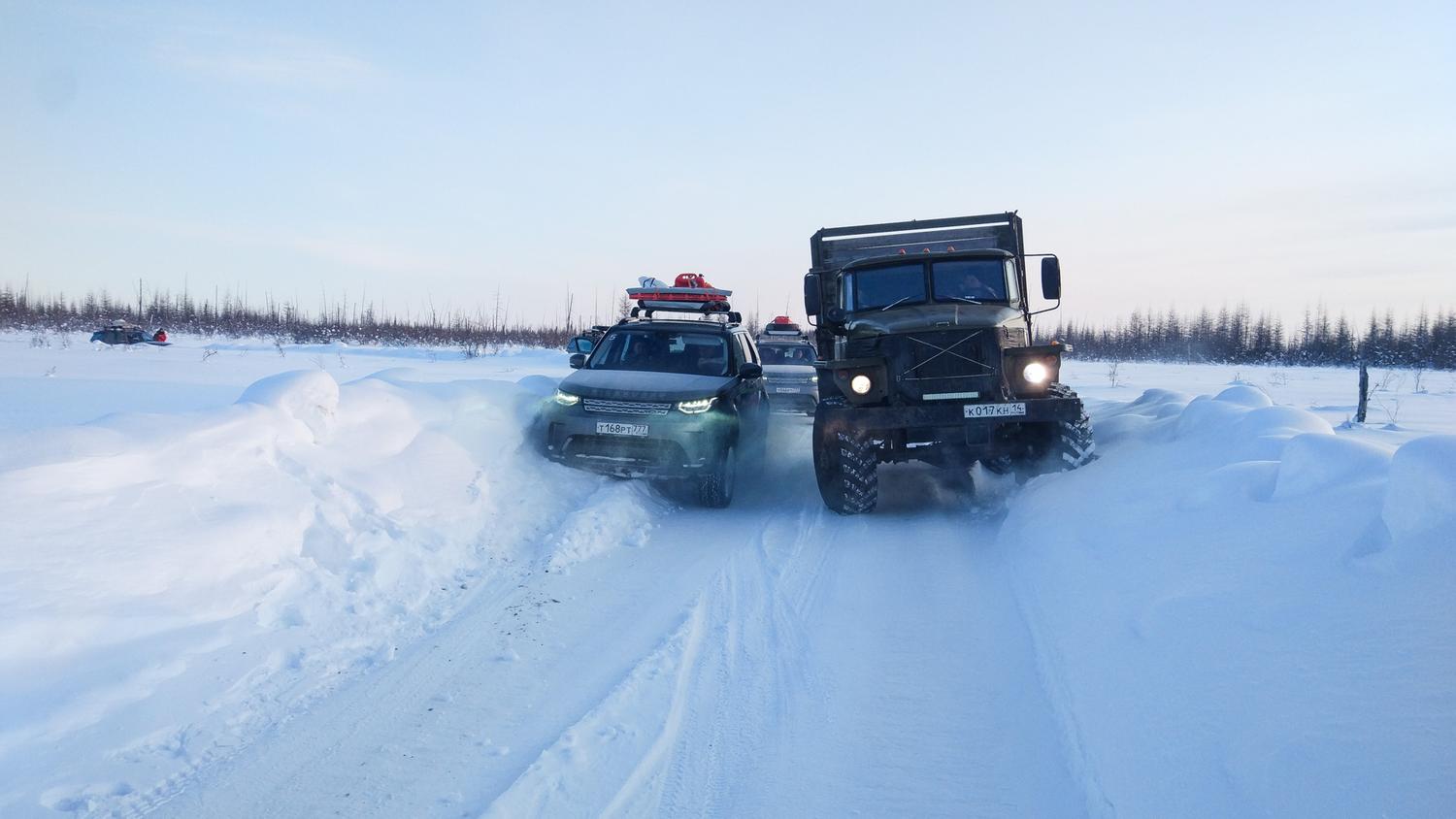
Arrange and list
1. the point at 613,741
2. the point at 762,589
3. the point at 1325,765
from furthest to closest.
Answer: the point at 762,589, the point at 613,741, the point at 1325,765

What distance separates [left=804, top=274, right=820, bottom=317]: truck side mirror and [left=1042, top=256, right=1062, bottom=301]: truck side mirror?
2.39 metres

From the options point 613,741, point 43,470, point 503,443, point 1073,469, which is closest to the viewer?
point 613,741

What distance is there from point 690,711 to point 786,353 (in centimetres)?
1166

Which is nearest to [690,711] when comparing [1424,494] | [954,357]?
[1424,494]

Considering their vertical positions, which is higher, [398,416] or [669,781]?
[398,416]

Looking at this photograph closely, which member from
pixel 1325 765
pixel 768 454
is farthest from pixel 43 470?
pixel 768 454

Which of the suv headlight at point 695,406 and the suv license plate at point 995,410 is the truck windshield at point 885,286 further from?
the suv headlight at point 695,406

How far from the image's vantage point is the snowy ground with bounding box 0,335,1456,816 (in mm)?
2844

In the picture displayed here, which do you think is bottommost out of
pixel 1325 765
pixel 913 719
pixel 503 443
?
pixel 913 719

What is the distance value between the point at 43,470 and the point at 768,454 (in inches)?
328

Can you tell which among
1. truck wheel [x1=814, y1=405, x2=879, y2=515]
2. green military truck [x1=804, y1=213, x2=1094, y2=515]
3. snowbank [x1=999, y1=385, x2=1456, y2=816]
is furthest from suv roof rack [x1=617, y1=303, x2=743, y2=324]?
snowbank [x1=999, y1=385, x2=1456, y2=816]

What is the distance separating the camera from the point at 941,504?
817cm

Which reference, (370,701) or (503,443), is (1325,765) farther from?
(503,443)

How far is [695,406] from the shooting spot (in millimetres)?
7691
